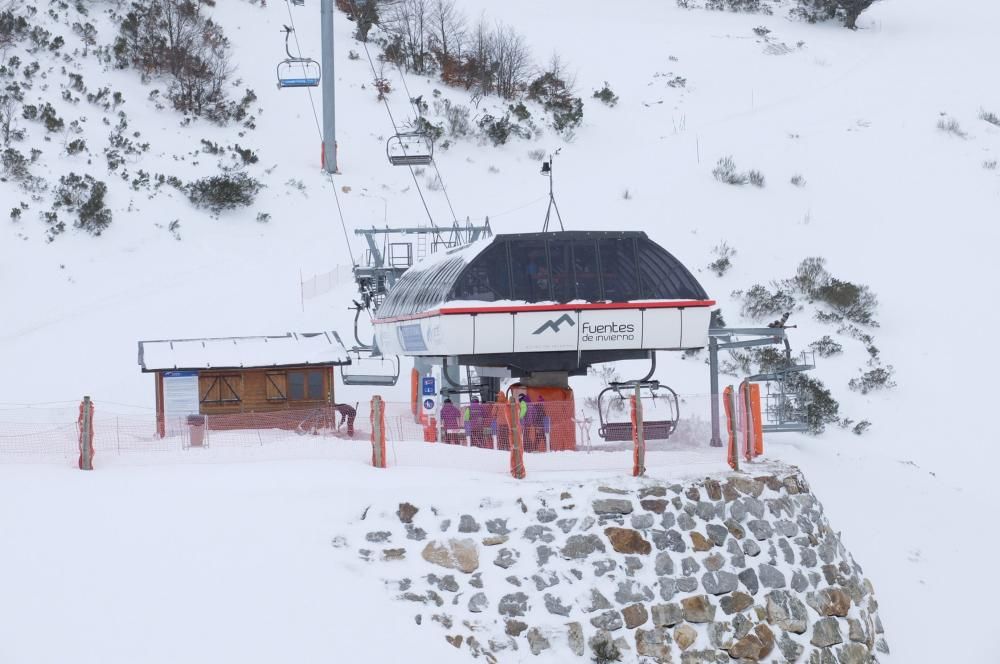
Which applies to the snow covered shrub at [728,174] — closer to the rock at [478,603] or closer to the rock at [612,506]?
the rock at [612,506]

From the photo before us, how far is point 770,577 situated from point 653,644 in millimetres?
2052

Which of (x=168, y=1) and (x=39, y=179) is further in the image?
(x=168, y=1)

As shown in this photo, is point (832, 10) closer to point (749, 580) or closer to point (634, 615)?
point (749, 580)

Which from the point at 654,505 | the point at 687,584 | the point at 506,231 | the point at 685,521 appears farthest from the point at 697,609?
the point at 506,231

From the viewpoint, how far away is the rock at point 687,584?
15.5m

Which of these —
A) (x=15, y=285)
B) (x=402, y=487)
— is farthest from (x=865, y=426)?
(x=15, y=285)

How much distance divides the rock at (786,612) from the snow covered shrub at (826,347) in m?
18.6

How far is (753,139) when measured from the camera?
162 feet

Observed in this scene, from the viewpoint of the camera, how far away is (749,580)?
1595 cm

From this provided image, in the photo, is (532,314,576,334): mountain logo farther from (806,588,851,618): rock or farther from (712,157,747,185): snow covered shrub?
(712,157,747,185): snow covered shrub

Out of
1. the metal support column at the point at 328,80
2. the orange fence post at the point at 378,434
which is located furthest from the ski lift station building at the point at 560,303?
the metal support column at the point at 328,80

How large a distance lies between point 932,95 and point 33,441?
46.0 m

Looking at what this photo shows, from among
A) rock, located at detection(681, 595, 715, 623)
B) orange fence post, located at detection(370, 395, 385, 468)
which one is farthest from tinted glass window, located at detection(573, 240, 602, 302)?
rock, located at detection(681, 595, 715, 623)

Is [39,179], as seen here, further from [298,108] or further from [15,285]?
[298,108]
